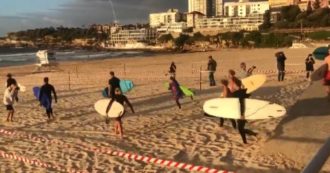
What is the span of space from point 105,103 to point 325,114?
5004mm

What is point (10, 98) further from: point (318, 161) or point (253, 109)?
point (318, 161)

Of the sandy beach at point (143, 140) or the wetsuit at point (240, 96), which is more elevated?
the wetsuit at point (240, 96)

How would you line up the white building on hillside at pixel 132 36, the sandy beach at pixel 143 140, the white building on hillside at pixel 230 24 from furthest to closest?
1. the white building on hillside at pixel 132 36
2. the white building on hillside at pixel 230 24
3. the sandy beach at pixel 143 140

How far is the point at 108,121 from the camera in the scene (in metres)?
12.4

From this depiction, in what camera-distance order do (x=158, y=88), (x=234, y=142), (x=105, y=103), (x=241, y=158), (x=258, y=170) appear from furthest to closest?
(x=158, y=88)
(x=105, y=103)
(x=234, y=142)
(x=241, y=158)
(x=258, y=170)

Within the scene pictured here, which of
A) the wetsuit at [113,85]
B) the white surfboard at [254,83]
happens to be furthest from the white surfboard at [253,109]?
the white surfboard at [254,83]

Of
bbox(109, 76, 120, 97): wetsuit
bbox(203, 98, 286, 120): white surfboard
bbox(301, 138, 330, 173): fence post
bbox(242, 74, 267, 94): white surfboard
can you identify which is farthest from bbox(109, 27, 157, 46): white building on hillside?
bbox(301, 138, 330, 173): fence post

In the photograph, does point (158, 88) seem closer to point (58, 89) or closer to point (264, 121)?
point (58, 89)

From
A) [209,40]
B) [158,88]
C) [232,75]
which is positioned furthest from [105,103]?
[209,40]

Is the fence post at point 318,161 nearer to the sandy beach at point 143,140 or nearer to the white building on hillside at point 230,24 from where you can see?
the sandy beach at point 143,140

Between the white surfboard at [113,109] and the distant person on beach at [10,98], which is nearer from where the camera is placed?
the white surfboard at [113,109]

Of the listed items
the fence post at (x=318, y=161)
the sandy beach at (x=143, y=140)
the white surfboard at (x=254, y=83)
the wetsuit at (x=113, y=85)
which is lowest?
the sandy beach at (x=143, y=140)

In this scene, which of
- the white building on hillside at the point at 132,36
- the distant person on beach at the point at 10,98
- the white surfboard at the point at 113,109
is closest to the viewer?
the white surfboard at the point at 113,109

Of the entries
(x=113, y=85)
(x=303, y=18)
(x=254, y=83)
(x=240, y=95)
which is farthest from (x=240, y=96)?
(x=303, y=18)
